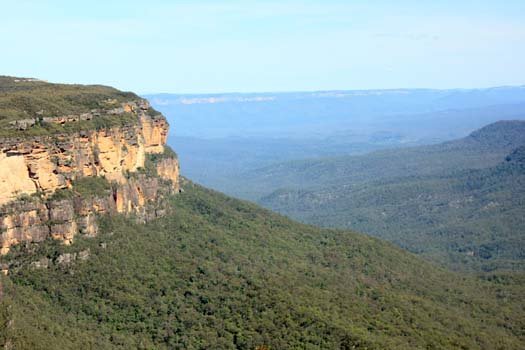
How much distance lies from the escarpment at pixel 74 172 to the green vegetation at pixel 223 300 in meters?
1.50

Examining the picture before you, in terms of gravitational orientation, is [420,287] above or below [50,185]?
below

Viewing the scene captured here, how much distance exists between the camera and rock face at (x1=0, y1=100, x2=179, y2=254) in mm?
51312

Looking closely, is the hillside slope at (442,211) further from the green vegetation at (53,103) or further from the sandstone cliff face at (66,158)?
the green vegetation at (53,103)

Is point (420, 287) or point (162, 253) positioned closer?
point (162, 253)

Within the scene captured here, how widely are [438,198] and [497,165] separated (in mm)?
18263

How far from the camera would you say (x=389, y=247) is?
82.2 meters

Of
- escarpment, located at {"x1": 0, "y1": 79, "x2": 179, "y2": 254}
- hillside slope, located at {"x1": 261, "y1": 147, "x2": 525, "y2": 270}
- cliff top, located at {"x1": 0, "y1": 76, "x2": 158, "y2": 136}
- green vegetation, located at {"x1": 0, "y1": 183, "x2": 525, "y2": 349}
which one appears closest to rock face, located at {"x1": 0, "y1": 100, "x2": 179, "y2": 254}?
escarpment, located at {"x1": 0, "y1": 79, "x2": 179, "y2": 254}

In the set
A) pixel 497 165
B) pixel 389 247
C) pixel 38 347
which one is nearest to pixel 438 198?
pixel 497 165

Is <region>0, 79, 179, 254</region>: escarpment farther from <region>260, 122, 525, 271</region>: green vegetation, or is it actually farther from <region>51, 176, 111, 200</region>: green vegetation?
<region>260, 122, 525, 271</region>: green vegetation

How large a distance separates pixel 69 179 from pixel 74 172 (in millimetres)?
861

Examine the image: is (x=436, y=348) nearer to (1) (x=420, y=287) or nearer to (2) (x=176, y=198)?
(1) (x=420, y=287)

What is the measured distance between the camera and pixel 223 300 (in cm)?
5506

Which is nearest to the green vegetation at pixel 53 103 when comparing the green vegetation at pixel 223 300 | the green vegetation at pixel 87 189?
the green vegetation at pixel 87 189

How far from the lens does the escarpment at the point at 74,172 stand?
169 feet
